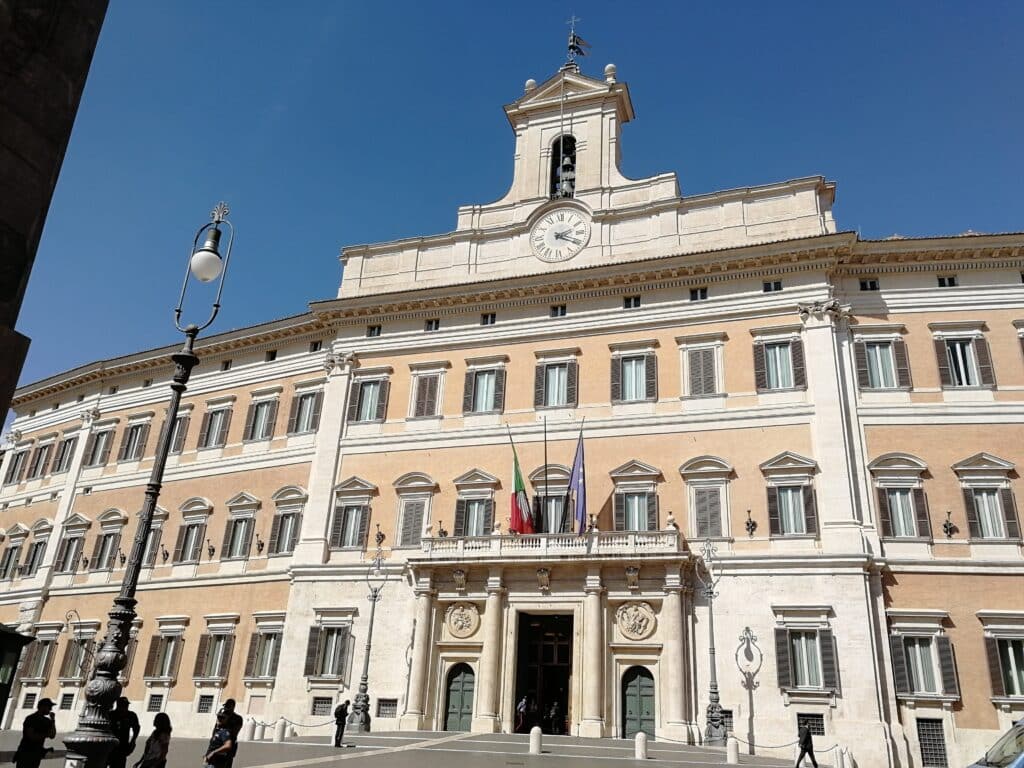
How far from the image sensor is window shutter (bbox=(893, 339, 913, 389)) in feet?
79.6

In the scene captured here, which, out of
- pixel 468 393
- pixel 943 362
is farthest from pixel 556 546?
pixel 943 362

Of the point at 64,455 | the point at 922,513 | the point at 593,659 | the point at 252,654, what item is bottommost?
the point at 252,654

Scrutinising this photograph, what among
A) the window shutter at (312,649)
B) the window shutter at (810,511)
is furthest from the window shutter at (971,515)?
the window shutter at (312,649)

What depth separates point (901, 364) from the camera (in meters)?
24.5

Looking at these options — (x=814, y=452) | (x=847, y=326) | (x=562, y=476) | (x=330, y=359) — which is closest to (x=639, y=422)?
(x=562, y=476)

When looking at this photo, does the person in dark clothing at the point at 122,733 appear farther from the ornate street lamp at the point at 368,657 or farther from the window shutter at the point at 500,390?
the window shutter at the point at 500,390

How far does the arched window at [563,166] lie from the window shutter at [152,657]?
22987mm

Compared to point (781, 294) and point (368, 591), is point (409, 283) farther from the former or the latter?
point (781, 294)

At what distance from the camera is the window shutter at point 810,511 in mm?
22984

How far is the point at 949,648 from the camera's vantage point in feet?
68.7

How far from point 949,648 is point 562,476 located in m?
11.9

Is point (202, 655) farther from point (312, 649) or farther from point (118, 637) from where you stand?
point (118, 637)

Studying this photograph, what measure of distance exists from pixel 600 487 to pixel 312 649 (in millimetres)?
11230

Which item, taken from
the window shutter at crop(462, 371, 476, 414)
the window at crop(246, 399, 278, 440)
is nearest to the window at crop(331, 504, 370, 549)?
the window shutter at crop(462, 371, 476, 414)
